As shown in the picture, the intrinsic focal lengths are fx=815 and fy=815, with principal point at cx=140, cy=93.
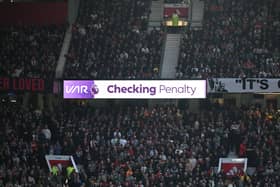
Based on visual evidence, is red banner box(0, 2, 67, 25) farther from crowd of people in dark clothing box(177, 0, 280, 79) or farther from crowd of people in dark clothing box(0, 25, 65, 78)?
crowd of people in dark clothing box(177, 0, 280, 79)

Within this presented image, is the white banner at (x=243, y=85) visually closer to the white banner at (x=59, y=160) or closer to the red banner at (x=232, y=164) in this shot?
the red banner at (x=232, y=164)

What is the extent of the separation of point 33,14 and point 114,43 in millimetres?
6794

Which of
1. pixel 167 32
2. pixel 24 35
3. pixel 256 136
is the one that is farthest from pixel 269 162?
pixel 24 35

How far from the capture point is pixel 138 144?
117 ft

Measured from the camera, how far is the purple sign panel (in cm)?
3753

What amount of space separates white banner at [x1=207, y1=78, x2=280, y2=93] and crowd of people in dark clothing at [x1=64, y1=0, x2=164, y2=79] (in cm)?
310

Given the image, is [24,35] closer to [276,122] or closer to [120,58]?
[120,58]

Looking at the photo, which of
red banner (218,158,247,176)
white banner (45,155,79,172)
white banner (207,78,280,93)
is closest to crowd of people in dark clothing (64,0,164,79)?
white banner (207,78,280,93)

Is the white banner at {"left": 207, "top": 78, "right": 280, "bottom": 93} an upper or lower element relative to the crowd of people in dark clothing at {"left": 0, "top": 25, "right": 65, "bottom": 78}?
lower

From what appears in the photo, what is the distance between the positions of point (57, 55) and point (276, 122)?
12130mm

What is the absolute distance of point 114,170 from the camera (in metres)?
34.1

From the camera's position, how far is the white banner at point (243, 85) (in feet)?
122

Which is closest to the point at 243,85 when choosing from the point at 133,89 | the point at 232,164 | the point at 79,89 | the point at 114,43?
the point at 232,164

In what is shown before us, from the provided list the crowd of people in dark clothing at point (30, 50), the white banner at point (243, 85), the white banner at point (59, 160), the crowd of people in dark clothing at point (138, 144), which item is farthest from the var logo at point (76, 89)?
the white banner at point (243, 85)
